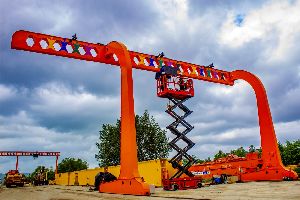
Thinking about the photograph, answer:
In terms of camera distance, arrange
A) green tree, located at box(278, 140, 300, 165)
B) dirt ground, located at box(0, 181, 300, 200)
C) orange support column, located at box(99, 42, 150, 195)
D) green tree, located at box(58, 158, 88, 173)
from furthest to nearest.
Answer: green tree, located at box(58, 158, 88, 173) → green tree, located at box(278, 140, 300, 165) → orange support column, located at box(99, 42, 150, 195) → dirt ground, located at box(0, 181, 300, 200)

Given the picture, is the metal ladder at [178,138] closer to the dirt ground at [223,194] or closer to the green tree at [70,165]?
the dirt ground at [223,194]

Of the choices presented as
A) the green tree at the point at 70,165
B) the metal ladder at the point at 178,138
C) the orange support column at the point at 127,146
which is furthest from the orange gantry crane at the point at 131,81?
the green tree at the point at 70,165

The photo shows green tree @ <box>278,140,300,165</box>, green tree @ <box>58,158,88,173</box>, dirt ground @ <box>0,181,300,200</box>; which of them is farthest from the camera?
green tree @ <box>58,158,88,173</box>

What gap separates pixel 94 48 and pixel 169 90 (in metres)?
4.65

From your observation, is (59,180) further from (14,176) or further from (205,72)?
(205,72)

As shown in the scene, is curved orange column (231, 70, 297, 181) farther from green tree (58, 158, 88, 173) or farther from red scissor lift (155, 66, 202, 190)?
green tree (58, 158, 88, 173)

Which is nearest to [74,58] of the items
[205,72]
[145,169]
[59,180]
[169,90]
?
[169,90]

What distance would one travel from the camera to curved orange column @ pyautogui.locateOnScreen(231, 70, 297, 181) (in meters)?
A: 16.9

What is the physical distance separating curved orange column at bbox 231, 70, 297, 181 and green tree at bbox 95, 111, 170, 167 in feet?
98.7

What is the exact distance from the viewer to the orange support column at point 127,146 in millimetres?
12398

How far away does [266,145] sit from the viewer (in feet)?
57.5

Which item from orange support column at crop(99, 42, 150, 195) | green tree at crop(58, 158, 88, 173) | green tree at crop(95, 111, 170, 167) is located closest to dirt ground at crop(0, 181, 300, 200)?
orange support column at crop(99, 42, 150, 195)

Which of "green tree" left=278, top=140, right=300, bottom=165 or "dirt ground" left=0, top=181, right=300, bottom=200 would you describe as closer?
"dirt ground" left=0, top=181, right=300, bottom=200

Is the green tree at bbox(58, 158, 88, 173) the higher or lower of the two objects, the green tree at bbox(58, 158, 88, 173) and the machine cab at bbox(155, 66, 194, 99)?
the lower
